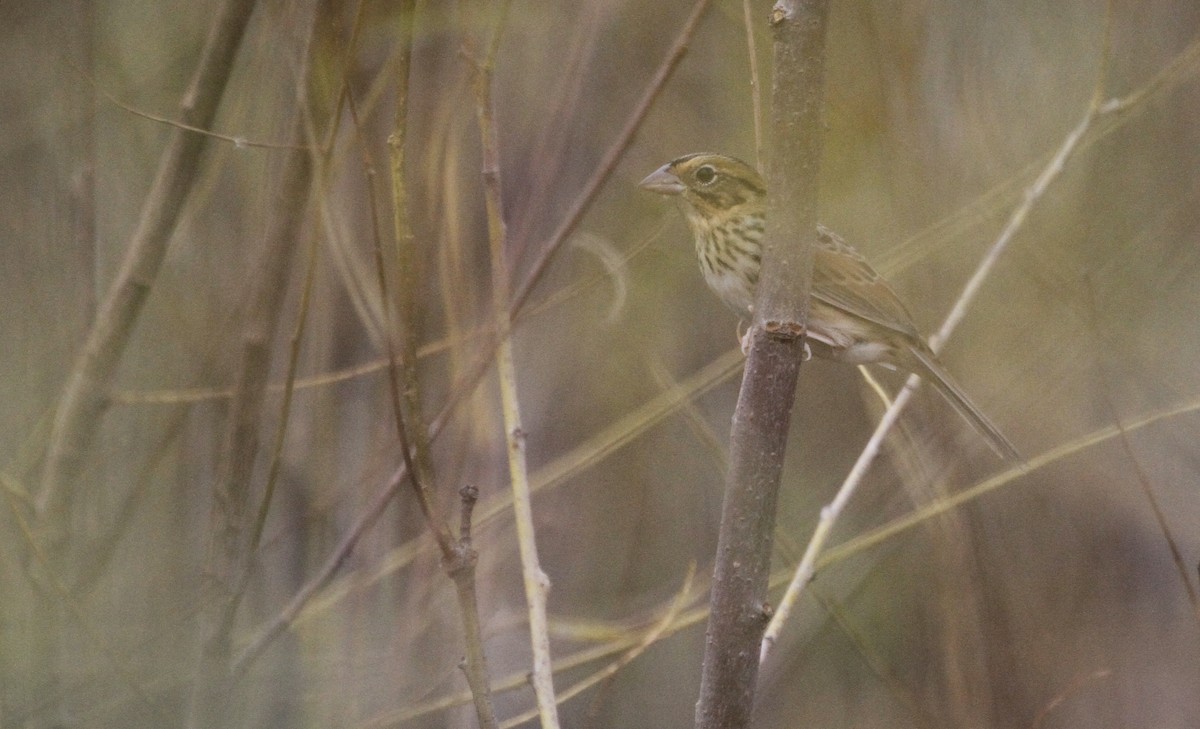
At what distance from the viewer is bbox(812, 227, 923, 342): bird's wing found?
1.09 metres

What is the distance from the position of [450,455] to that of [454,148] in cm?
43

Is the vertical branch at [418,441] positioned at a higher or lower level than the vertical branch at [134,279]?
lower

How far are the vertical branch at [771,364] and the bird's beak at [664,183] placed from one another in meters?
0.45

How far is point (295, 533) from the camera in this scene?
1.49 meters

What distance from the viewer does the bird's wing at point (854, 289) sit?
109 cm

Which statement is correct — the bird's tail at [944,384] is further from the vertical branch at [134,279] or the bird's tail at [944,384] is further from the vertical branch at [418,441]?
the vertical branch at [134,279]

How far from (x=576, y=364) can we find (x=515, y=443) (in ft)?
2.92

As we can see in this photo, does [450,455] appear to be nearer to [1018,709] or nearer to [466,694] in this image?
[466,694]

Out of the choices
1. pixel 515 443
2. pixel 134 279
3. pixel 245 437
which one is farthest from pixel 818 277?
pixel 134 279

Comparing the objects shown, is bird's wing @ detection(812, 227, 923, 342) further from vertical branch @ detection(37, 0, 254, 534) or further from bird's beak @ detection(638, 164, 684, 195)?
vertical branch @ detection(37, 0, 254, 534)

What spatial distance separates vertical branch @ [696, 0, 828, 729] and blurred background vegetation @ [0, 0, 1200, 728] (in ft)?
1.39

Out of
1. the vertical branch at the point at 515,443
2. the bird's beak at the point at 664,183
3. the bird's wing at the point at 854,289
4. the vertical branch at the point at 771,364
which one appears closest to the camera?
the vertical branch at the point at 771,364

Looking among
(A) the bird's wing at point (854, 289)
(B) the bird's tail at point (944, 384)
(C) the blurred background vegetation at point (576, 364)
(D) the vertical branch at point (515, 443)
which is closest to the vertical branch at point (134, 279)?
(C) the blurred background vegetation at point (576, 364)

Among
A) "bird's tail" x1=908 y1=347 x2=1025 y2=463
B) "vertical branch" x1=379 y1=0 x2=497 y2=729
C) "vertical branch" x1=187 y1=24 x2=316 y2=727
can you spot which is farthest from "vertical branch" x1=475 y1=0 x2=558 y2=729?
"bird's tail" x1=908 y1=347 x2=1025 y2=463
